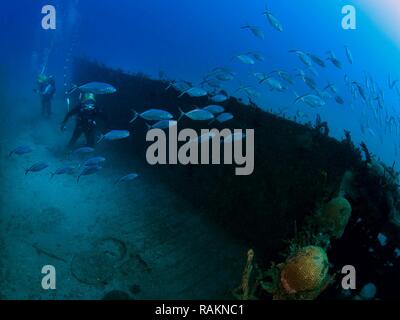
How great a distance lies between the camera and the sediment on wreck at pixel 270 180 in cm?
584

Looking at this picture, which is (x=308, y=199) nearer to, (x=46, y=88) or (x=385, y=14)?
(x=46, y=88)

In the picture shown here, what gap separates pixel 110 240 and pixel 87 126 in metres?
4.85

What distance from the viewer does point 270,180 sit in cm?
650

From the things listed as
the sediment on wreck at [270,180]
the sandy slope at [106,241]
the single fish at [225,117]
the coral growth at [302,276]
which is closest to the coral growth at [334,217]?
the sediment on wreck at [270,180]

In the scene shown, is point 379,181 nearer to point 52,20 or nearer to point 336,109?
point 52,20

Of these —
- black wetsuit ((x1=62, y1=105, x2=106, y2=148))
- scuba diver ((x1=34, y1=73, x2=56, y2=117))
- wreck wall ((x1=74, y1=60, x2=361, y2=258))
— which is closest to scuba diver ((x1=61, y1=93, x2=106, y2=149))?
black wetsuit ((x1=62, y1=105, x2=106, y2=148))

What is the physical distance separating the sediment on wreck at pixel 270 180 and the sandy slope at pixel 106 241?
0.41 meters

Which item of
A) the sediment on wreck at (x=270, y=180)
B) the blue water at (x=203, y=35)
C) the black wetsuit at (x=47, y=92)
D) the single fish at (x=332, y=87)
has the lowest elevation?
the sediment on wreck at (x=270, y=180)

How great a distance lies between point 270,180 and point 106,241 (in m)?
3.40

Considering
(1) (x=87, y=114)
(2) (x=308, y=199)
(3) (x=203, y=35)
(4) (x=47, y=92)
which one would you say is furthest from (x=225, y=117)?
(3) (x=203, y=35)

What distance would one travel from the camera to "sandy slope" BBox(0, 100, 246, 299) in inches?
223

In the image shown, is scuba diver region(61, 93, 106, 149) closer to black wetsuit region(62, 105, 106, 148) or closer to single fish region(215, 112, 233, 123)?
black wetsuit region(62, 105, 106, 148)

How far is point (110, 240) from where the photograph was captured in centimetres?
666

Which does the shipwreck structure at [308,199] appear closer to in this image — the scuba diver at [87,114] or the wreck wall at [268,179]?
the wreck wall at [268,179]
